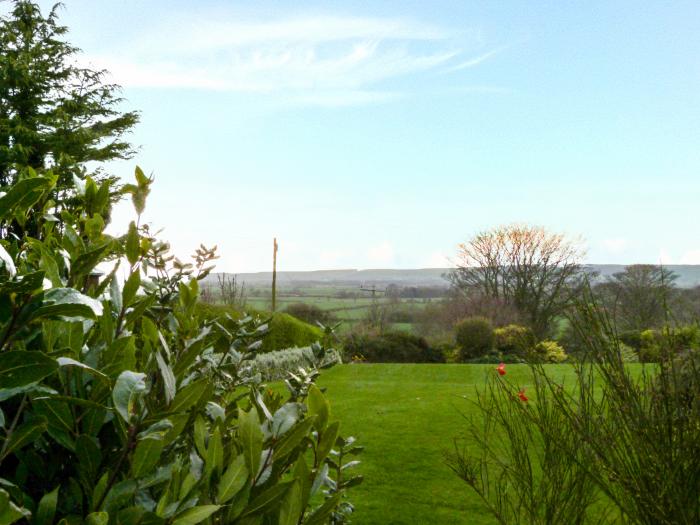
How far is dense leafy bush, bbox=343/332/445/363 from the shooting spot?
890 inches

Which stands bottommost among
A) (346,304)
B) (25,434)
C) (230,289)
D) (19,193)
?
(346,304)

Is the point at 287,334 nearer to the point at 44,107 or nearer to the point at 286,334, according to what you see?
the point at 286,334

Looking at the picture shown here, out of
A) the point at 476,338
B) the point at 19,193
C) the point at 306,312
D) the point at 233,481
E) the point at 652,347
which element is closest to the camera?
the point at 19,193

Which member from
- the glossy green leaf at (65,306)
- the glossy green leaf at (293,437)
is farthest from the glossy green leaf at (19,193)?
the glossy green leaf at (293,437)

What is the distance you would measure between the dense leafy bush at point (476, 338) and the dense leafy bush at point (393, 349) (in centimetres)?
95

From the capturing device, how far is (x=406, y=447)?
7.70 m

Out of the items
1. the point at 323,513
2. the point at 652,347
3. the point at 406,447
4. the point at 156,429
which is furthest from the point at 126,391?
the point at 406,447

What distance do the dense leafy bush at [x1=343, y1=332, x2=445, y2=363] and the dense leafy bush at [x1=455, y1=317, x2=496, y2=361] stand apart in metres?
0.95

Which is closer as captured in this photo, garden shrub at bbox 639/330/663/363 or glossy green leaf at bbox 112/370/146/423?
glossy green leaf at bbox 112/370/146/423

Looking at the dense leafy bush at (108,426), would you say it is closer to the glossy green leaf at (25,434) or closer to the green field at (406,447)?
the glossy green leaf at (25,434)

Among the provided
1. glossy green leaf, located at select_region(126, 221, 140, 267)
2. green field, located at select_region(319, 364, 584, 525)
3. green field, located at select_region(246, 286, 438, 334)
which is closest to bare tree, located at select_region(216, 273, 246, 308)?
green field, located at select_region(246, 286, 438, 334)

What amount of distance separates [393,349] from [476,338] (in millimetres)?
2985

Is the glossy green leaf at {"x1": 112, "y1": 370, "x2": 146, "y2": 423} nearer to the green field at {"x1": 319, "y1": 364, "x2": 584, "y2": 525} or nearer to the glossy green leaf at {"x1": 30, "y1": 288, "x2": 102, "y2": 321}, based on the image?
the glossy green leaf at {"x1": 30, "y1": 288, "x2": 102, "y2": 321}

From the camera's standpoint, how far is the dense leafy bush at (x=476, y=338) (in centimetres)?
2242
